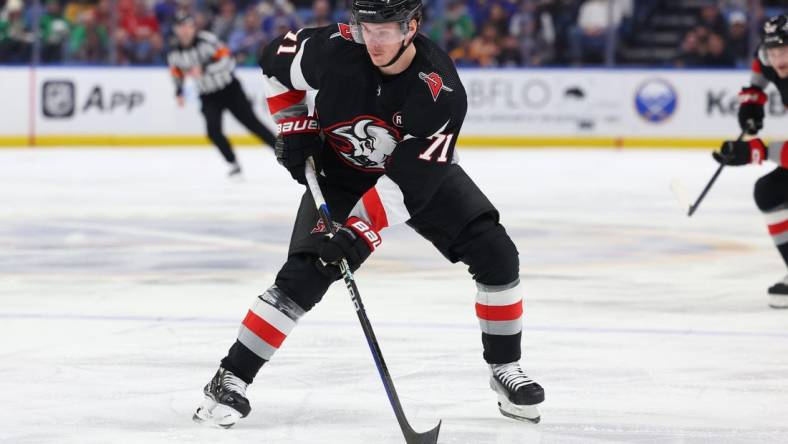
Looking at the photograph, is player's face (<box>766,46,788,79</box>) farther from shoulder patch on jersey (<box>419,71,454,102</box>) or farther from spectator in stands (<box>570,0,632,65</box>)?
spectator in stands (<box>570,0,632,65</box>)

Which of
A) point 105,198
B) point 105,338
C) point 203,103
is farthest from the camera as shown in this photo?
point 203,103

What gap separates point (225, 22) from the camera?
1385cm

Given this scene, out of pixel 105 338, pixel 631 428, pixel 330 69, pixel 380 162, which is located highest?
pixel 330 69

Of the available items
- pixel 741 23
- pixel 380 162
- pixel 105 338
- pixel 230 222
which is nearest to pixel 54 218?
→ pixel 230 222

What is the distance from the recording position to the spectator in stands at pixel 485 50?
1349 centimetres

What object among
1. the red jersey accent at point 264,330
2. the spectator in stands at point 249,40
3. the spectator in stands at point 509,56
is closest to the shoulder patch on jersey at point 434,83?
the red jersey accent at point 264,330

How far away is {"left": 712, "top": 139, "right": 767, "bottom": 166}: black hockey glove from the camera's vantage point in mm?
5039

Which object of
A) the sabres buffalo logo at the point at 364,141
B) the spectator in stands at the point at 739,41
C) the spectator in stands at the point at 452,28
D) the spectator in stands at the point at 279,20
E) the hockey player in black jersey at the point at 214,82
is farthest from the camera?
the spectator in stands at the point at 279,20

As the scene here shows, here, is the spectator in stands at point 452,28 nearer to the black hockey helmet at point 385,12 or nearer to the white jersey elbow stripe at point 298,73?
the white jersey elbow stripe at point 298,73

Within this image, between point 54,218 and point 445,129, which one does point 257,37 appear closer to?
point 54,218

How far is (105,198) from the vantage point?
351 inches

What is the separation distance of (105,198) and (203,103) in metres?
1.93

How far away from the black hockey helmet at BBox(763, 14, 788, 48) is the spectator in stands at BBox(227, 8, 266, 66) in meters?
9.14

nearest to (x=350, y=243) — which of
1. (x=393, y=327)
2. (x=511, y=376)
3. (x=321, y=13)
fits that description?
(x=511, y=376)
